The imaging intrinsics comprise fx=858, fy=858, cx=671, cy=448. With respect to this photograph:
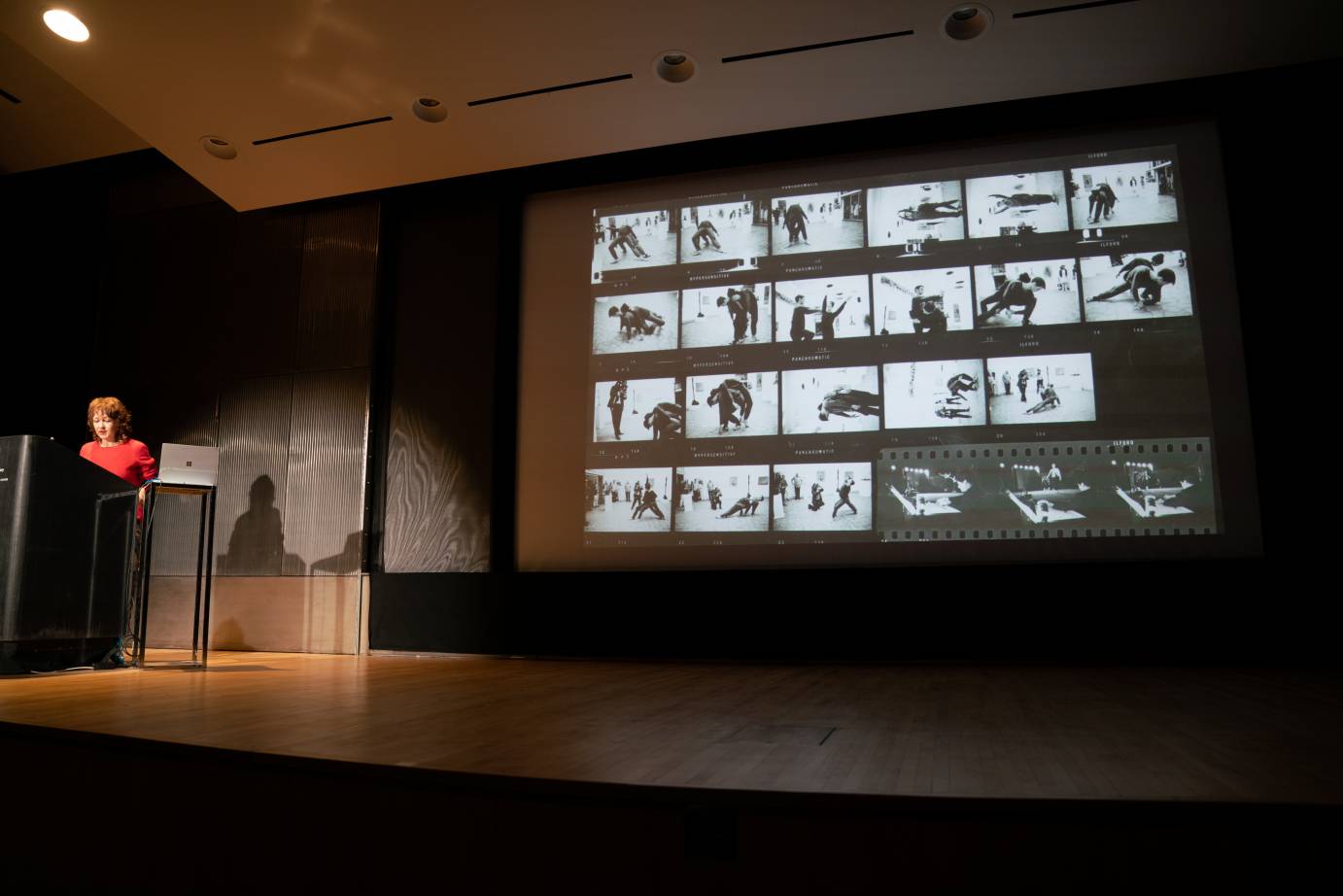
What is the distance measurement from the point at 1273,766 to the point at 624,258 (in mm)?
4292

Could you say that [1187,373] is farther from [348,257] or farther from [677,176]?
[348,257]

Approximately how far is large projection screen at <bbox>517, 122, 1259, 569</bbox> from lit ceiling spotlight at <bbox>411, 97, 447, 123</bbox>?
1.04 metres

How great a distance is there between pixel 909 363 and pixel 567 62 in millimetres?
2375

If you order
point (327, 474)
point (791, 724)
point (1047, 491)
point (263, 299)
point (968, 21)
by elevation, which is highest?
point (968, 21)

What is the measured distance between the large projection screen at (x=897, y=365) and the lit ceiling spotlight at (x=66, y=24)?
2.61 metres

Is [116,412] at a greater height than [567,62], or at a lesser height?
lesser


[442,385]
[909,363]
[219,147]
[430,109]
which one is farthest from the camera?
[442,385]

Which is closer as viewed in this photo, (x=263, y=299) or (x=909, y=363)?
(x=909, y=363)

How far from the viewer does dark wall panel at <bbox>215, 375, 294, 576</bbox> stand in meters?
5.68

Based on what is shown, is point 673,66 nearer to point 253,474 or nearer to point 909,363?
point 909,363

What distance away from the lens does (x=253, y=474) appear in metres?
5.81

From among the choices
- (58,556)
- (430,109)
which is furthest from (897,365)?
(58,556)

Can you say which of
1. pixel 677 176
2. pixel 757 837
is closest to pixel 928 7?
pixel 677 176

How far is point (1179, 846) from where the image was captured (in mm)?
1390
